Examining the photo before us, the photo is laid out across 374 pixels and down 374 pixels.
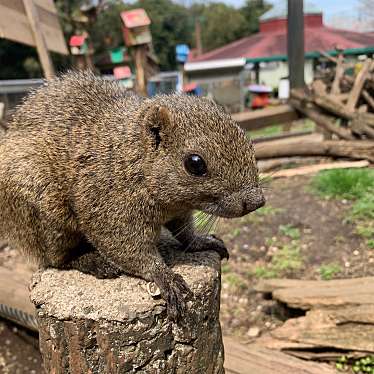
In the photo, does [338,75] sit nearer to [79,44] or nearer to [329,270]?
[79,44]

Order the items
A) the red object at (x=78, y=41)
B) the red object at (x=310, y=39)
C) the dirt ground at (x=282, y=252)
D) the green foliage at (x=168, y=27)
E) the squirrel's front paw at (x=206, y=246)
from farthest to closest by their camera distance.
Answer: the green foliage at (x=168, y=27) < the red object at (x=78, y=41) < the red object at (x=310, y=39) < the dirt ground at (x=282, y=252) < the squirrel's front paw at (x=206, y=246)

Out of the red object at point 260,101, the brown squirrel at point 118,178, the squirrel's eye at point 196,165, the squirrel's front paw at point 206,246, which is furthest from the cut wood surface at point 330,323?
the red object at point 260,101

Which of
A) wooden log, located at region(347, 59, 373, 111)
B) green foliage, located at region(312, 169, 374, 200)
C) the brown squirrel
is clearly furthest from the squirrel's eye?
wooden log, located at region(347, 59, 373, 111)

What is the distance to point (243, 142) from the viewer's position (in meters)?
1.56

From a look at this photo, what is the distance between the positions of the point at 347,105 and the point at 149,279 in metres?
5.69

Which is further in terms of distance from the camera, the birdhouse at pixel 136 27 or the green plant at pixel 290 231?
the birdhouse at pixel 136 27

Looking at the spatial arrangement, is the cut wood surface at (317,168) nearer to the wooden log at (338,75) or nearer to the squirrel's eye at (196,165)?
the wooden log at (338,75)

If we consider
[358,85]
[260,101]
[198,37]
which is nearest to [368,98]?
[358,85]

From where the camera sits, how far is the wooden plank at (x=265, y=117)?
6.46 m

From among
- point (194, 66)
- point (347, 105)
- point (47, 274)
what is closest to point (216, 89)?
point (194, 66)

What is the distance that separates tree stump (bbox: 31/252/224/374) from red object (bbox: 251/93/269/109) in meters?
15.2

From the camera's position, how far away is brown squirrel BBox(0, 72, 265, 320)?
60.6 inches

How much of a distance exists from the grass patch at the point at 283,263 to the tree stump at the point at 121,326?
224 centimetres

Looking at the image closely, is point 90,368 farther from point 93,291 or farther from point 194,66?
point 194,66
